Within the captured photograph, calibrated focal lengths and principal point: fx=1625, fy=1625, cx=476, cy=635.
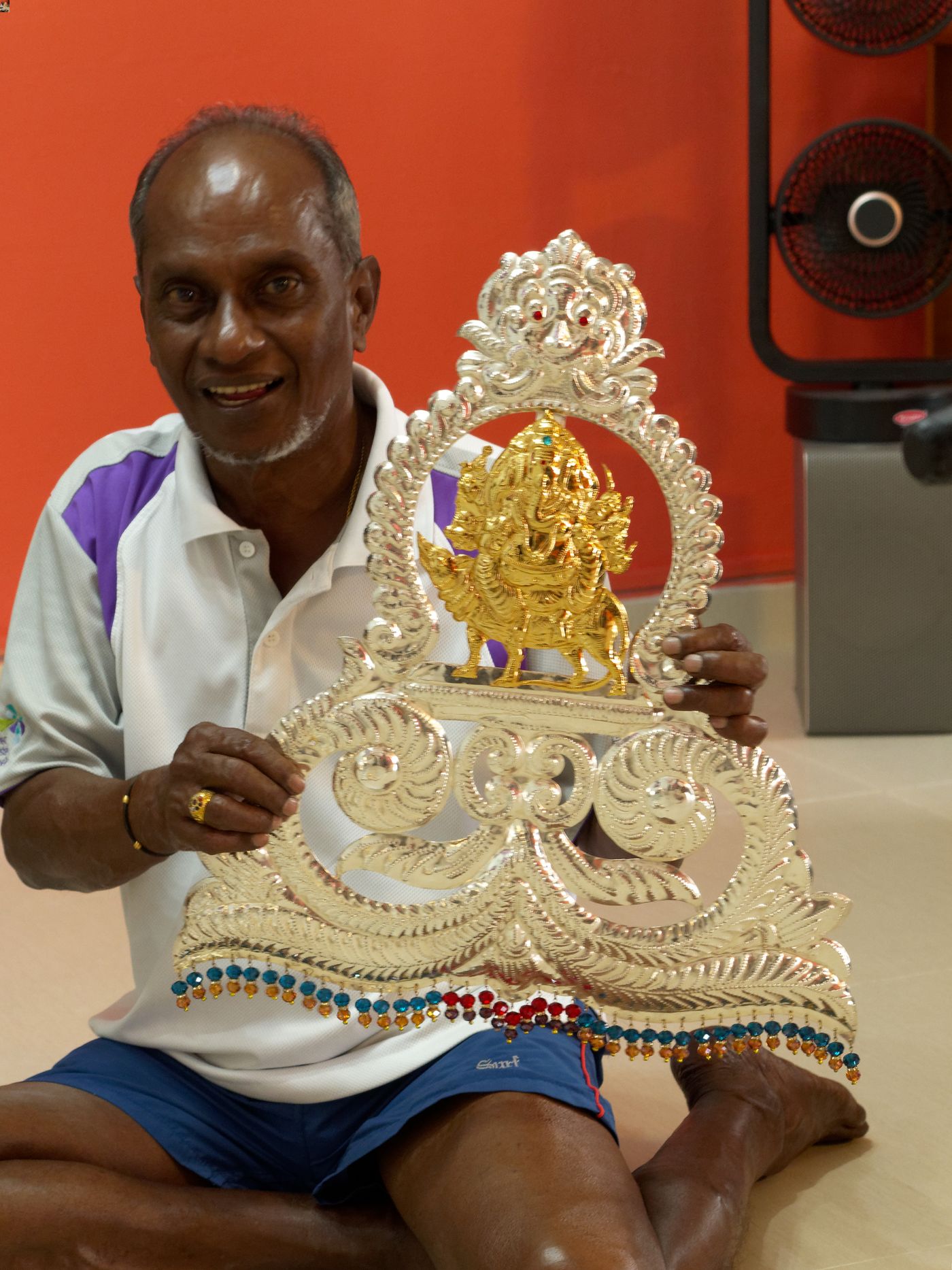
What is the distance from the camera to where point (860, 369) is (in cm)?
316

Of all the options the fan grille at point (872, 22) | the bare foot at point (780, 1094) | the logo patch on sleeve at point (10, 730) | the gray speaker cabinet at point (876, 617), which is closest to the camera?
the logo patch on sleeve at point (10, 730)

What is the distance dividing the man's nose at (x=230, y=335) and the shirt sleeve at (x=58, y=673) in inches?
9.9

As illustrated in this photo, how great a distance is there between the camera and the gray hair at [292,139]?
143 cm

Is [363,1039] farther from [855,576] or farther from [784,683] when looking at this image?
[784,683]

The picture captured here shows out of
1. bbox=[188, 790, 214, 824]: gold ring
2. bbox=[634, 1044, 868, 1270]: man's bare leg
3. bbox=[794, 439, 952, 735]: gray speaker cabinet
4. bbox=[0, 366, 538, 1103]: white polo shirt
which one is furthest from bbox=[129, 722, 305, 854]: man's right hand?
bbox=[794, 439, 952, 735]: gray speaker cabinet

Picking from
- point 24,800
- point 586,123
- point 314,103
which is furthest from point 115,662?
point 586,123

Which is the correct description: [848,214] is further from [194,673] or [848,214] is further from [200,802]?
[200,802]

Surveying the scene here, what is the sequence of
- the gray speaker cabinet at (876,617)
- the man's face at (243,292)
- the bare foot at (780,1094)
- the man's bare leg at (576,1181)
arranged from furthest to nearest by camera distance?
the gray speaker cabinet at (876,617)
the bare foot at (780,1094)
the man's face at (243,292)
the man's bare leg at (576,1181)

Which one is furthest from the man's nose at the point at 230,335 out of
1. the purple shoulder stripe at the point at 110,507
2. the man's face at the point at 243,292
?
the purple shoulder stripe at the point at 110,507

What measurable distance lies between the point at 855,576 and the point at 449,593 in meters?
2.01

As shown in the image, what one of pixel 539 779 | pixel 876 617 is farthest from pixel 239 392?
pixel 876 617

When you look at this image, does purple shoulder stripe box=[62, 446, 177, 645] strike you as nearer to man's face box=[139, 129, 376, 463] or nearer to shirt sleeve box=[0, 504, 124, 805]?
shirt sleeve box=[0, 504, 124, 805]

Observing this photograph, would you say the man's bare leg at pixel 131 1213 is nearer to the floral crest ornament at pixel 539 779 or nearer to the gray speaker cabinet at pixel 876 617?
the floral crest ornament at pixel 539 779

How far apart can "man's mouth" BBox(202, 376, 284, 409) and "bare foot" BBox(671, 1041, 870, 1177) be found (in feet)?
2.51
